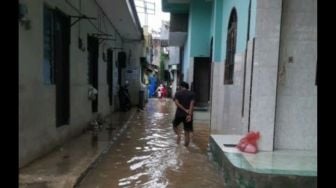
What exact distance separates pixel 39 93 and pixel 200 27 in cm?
992

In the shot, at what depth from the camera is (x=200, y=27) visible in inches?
603

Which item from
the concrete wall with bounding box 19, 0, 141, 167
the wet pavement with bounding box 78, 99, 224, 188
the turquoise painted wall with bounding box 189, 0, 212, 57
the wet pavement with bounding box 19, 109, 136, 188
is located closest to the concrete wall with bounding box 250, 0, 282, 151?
the wet pavement with bounding box 78, 99, 224, 188

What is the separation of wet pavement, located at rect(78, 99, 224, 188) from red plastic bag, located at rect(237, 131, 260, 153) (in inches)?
24.7

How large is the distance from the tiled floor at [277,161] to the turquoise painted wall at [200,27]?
9.73 metres

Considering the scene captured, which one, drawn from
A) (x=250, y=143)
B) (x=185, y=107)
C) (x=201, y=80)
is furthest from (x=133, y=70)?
(x=250, y=143)

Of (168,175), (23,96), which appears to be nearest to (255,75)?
(168,175)

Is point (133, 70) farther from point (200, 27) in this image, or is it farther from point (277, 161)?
point (277, 161)

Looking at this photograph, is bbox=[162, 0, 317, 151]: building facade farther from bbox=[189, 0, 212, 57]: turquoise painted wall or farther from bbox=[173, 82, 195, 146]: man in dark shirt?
bbox=[189, 0, 212, 57]: turquoise painted wall

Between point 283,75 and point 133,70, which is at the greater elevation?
point 133,70

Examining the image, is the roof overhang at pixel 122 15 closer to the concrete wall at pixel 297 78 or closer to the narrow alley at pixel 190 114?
the narrow alley at pixel 190 114

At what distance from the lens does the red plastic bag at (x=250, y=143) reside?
570 centimetres

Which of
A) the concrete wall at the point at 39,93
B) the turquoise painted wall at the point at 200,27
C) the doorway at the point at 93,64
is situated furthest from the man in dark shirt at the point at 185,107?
the turquoise painted wall at the point at 200,27

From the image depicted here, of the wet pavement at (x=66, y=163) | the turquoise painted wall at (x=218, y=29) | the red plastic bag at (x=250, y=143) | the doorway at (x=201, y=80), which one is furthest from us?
the doorway at (x=201, y=80)
